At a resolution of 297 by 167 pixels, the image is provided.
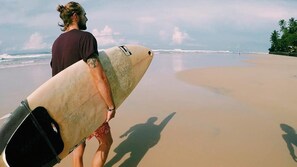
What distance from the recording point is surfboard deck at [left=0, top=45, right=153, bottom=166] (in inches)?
101

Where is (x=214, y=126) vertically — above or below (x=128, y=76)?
below

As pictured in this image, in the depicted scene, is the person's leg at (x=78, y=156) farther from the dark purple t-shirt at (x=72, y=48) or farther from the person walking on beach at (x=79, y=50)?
the dark purple t-shirt at (x=72, y=48)

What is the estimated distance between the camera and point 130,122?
225 inches

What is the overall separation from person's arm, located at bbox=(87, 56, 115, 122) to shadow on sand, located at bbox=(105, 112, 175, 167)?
130 cm

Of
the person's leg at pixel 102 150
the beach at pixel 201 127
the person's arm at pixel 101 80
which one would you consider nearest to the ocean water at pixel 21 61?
the beach at pixel 201 127

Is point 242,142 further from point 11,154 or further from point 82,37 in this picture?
point 11,154

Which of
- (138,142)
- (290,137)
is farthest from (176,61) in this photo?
(138,142)

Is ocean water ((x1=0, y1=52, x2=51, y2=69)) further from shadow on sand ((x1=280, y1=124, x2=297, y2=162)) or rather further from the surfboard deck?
shadow on sand ((x1=280, y1=124, x2=297, y2=162))

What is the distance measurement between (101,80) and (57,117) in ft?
2.04

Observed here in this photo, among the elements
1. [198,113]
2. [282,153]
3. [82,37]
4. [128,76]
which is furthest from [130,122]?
[82,37]

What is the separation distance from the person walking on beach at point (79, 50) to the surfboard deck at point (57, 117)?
5.3 inches

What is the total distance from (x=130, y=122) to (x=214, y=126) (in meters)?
1.74

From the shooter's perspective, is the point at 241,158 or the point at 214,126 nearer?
the point at 241,158

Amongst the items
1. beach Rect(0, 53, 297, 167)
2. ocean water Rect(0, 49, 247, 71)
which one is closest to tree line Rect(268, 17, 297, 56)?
ocean water Rect(0, 49, 247, 71)
